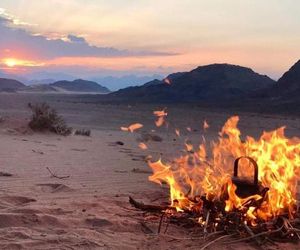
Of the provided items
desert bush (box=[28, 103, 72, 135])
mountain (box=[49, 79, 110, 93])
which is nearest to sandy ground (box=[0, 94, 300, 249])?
desert bush (box=[28, 103, 72, 135])

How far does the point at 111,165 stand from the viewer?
11594 millimetres

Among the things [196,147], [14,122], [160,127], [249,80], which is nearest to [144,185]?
[196,147]

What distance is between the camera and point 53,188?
8.55 meters

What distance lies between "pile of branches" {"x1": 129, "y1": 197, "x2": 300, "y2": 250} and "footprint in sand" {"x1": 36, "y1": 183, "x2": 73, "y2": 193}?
2365mm

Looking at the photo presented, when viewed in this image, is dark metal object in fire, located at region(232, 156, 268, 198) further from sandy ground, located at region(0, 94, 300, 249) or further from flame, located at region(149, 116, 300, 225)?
sandy ground, located at region(0, 94, 300, 249)

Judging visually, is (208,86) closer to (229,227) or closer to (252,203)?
(252,203)

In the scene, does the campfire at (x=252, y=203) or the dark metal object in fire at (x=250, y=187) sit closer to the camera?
the campfire at (x=252, y=203)

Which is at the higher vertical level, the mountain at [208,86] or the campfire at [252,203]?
the mountain at [208,86]

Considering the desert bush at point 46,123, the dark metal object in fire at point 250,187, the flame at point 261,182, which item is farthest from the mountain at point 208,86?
the dark metal object in fire at point 250,187

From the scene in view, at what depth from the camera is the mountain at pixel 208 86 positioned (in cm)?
7581

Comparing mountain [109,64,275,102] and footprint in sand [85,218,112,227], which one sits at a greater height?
mountain [109,64,275,102]

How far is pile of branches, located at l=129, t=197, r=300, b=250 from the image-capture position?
19.4 ft

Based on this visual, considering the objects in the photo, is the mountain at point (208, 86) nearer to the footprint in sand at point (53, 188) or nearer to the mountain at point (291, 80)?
the mountain at point (291, 80)

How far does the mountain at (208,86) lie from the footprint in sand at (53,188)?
6291 cm
